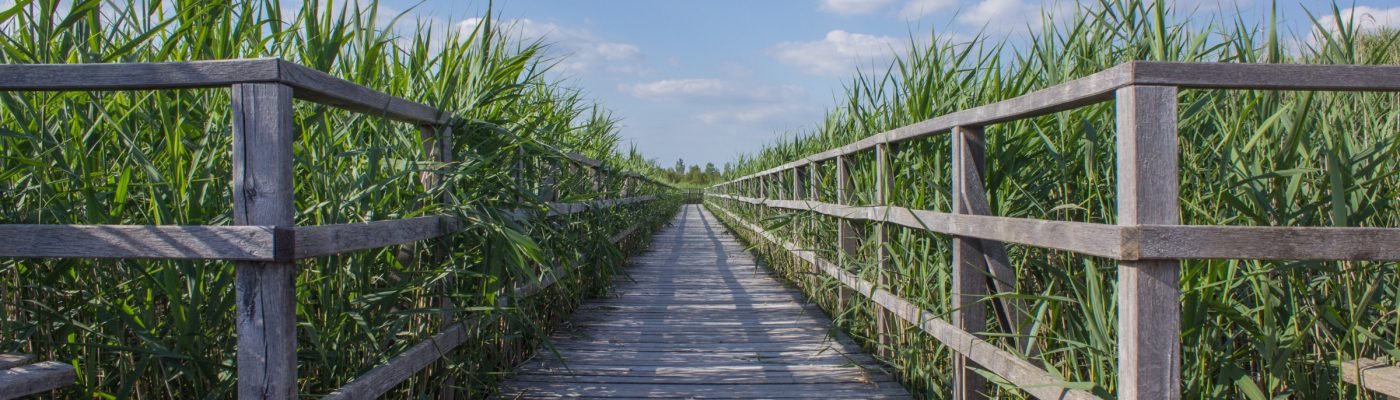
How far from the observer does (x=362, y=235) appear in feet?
6.16

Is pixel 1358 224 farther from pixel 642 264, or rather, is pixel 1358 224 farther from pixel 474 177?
pixel 642 264

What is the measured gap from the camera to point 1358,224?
190 cm

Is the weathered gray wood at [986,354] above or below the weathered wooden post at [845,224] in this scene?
below

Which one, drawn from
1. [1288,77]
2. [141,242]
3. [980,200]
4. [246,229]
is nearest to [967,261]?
[980,200]

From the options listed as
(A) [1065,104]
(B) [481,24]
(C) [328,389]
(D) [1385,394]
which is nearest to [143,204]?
(C) [328,389]

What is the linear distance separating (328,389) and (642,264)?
5.81 metres

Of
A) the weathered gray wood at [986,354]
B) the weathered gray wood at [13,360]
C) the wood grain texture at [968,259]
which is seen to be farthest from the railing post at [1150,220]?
the weathered gray wood at [13,360]

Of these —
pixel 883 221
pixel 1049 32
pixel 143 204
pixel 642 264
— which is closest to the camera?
pixel 143 204

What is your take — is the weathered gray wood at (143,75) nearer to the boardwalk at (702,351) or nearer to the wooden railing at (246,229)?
the wooden railing at (246,229)

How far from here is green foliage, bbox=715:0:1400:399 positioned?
5.77ft

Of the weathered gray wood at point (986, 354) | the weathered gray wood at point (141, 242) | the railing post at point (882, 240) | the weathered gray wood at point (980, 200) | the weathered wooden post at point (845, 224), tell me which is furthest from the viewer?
the weathered wooden post at point (845, 224)

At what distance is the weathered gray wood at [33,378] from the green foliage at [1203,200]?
2.08 metres

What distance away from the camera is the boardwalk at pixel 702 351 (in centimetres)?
324

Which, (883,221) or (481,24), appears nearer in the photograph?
(481,24)
